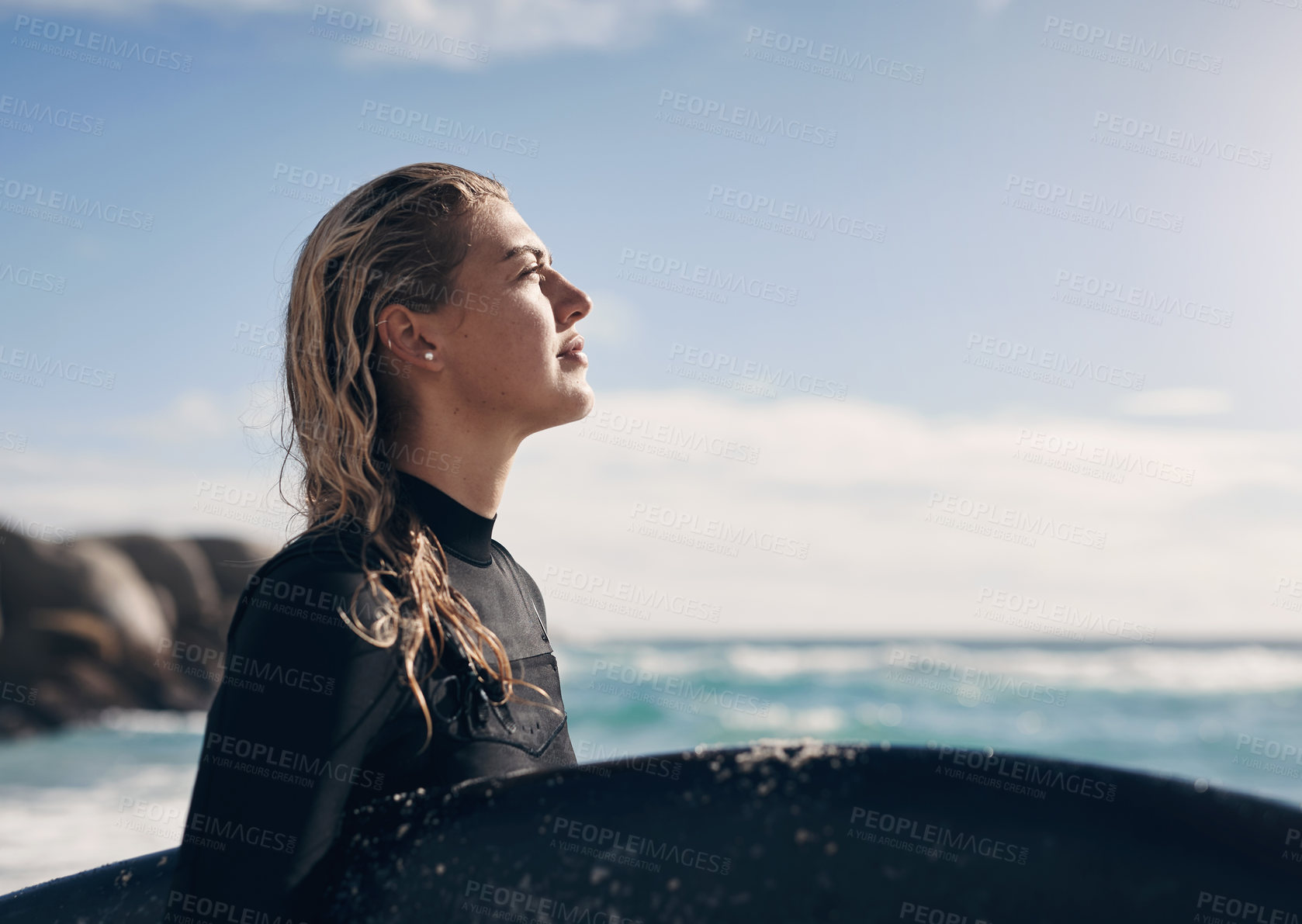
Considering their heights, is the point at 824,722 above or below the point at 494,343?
below

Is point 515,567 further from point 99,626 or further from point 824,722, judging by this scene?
point 824,722

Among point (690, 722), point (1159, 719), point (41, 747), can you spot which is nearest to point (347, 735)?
point (41, 747)

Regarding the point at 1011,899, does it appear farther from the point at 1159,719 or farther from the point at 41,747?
the point at 1159,719

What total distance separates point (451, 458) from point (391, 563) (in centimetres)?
42

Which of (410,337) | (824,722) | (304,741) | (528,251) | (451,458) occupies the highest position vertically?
(528,251)

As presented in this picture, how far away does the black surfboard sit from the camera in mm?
866

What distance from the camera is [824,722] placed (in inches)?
774

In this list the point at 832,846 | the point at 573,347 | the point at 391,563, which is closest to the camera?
the point at 832,846

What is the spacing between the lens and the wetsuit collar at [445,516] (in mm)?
1860

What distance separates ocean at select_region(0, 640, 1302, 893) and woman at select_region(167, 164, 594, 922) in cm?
79

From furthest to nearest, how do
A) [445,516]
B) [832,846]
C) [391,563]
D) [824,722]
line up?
1. [824,722]
2. [445,516]
3. [391,563]
4. [832,846]

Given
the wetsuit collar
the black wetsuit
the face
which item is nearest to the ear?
the face

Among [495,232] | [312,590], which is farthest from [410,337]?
[312,590]

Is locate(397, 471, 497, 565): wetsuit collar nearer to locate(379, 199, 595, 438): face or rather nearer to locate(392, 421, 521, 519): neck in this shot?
locate(392, 421, 521, 519): neck
